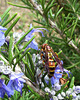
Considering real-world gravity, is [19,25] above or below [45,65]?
above

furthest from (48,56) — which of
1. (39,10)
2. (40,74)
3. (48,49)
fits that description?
(39,10)

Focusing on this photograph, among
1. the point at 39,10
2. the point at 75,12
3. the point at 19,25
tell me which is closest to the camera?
the point at 39,10

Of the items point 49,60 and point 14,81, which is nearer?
point 14,81

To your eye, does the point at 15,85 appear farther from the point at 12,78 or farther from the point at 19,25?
the point at 19,25

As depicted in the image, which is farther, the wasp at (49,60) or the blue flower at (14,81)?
the wasp at (49,60)

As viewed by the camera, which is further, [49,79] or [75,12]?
[75,12]

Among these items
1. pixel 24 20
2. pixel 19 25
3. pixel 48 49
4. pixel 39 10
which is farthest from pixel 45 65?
pixel 24 20

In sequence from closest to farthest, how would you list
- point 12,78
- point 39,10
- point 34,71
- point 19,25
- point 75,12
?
point 12,78, point 34,71, point 39,10, point 75,12, point 19,25

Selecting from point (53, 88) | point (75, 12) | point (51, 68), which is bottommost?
point (53, 88)

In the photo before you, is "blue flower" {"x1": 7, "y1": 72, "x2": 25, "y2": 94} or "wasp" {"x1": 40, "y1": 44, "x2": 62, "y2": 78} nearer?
"blue flower" {"x1": 7, "y1": 72, "x2": 25, "y2": 94}

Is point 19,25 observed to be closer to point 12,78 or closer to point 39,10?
point 39,10
